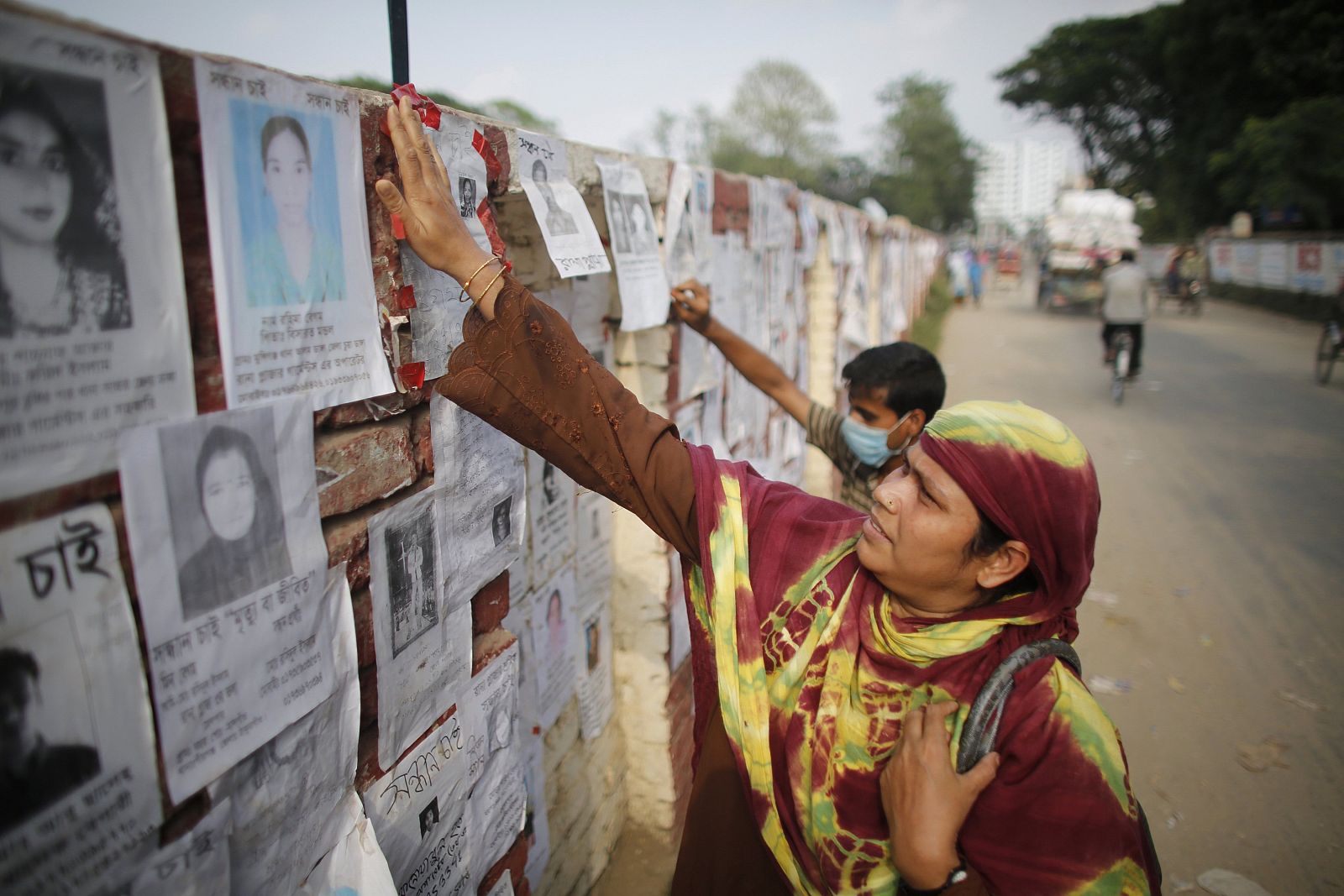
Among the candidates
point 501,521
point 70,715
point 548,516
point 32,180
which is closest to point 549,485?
point 548,516

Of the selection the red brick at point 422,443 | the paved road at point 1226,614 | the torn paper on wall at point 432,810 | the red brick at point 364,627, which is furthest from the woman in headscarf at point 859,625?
the paved road at point 1226,614

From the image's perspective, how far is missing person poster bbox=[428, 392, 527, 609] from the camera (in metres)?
1.36

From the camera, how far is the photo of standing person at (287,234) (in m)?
0.92

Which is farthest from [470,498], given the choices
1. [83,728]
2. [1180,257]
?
[1180,257]

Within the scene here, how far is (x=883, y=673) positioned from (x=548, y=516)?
1.13 metres

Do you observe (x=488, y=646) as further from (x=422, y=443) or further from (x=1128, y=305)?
(x=1128, y=305)

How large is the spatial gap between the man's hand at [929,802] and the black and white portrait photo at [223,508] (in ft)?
3.02

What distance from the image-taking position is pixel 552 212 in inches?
61.3

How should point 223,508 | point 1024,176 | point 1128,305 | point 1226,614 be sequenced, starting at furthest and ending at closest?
point 1024,176 → point 1128,305 → point 1226,614 → point 223,508

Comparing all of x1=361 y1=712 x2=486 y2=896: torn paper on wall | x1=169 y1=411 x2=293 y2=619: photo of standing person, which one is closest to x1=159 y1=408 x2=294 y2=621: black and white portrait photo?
x1=169 y1=411 x2=293 y2=619: photo of standing person

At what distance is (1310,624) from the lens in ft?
13.2

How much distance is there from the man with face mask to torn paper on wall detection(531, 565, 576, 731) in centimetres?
88

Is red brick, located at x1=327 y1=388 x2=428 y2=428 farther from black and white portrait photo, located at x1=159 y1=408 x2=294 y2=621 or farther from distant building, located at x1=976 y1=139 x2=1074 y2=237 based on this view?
distant building, located at x1=976 y1=139 x2=1074 y2=237

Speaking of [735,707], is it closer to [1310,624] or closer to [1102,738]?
[1102,738]
